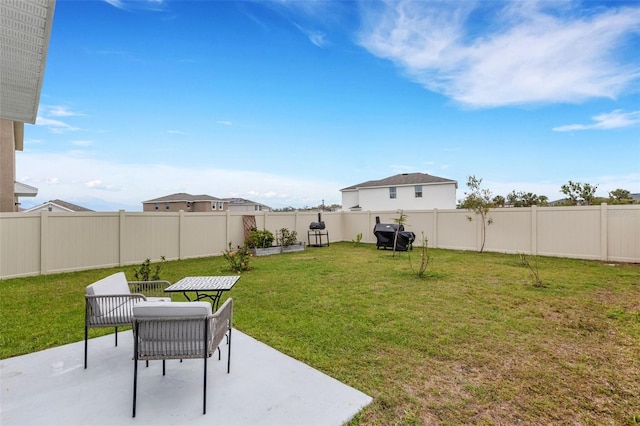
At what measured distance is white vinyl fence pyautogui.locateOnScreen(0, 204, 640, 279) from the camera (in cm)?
775

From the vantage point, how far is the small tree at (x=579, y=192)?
471 inches

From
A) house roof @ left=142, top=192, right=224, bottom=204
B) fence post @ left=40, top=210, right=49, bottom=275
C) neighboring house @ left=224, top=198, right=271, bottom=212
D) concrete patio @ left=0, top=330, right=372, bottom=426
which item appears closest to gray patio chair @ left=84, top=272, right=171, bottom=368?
concrete patio @ left=0, top=330, right=372, bottom=426

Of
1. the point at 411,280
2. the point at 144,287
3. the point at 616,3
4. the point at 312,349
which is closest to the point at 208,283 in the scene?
the point at 144,287

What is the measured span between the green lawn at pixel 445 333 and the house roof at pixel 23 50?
10.2ft

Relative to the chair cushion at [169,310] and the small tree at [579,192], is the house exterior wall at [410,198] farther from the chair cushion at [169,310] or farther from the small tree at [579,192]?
the chair cushion at [169,310]

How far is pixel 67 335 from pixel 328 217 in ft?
41.0

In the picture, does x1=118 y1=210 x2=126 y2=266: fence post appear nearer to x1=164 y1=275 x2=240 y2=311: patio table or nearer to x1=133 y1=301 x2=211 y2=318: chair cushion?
x1=164 y1=275 x2=240 y2=311: patio table

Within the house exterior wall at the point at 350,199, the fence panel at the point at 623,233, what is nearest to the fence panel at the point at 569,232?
the fence panel at the point at 623,233

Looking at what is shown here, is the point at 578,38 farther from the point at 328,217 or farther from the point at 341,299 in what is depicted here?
the point at 328,217

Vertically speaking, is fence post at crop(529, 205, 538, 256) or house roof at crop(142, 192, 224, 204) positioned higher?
house roof at crop(142, 192, 224, 204)

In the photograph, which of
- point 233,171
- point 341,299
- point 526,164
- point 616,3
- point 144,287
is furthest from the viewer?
point 233,171

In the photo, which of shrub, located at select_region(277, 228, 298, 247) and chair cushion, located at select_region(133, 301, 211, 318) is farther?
shrub, located at select_region(277, 228, 298, 247)

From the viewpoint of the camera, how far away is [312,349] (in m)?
3.39

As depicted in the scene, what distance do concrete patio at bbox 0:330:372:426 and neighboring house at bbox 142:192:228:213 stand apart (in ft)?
121
